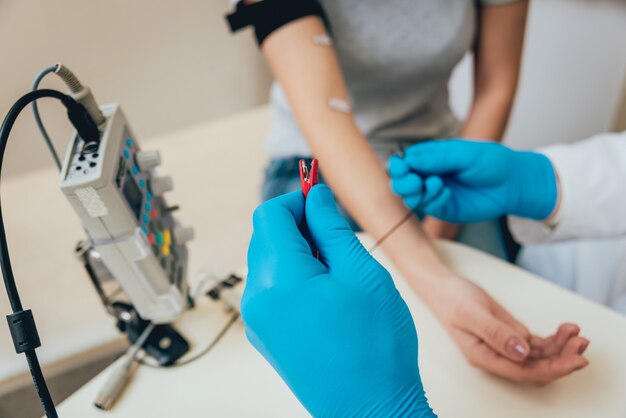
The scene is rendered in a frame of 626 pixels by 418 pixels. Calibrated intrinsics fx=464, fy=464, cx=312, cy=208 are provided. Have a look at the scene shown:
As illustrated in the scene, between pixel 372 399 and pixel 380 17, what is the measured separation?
73 centimetres

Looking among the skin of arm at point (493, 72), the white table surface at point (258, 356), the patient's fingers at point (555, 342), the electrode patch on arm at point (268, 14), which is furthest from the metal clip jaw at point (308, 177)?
the skin of arm at point (493, 72)

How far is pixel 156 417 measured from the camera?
555mm

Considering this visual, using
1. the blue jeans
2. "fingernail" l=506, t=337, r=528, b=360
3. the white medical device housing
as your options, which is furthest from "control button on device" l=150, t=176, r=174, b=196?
"fingernail" l=506, t=337, r=528, b=360

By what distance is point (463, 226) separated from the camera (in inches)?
41.4

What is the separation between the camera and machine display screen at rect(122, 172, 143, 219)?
1.78ft

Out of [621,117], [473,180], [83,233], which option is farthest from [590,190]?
[621,117]

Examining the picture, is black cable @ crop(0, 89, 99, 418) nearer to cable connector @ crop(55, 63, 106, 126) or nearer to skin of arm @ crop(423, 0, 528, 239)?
cable connector @ crop(55, 63, 106, 126)

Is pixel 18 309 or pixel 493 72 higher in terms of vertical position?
pixel 18 309

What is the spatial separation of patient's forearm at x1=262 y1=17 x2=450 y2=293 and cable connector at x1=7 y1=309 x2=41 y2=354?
1.66ft

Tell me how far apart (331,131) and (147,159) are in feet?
1.08

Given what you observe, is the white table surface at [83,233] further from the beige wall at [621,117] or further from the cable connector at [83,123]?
the beige wall at [621,117]

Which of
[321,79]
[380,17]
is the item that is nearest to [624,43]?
[380,17]

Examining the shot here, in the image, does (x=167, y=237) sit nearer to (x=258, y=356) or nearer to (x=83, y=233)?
(x=258, y=356)

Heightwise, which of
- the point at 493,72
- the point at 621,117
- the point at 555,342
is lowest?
the point at 621,117
